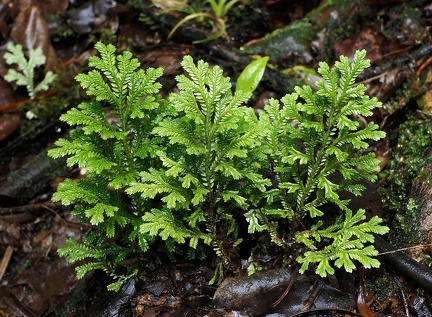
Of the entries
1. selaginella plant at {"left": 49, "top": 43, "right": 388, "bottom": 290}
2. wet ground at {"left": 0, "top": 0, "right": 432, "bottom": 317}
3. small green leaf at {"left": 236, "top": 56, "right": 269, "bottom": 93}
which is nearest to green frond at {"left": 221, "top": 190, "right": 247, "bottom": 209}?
selaginella plant at {"left": 49, "top": 43, "right": 388, "bottom": 290}

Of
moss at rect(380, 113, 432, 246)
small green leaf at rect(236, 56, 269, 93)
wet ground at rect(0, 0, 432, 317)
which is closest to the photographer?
wet ground at rect(0, 0, 432, 317)

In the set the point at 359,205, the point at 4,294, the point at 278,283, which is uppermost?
the point at 359,205

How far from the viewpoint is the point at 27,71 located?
4.53 meters

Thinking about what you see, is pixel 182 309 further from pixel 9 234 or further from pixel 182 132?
pixel 9 234

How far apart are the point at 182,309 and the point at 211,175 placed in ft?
2.59

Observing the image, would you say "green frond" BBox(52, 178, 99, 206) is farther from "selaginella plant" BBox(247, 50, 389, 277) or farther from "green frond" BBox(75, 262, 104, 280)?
"selaginella plant" BBox(247, 50, 389, 277)

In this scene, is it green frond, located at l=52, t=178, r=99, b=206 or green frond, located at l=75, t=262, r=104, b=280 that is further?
green frond, located at l=75, t=262, r=104, b=280

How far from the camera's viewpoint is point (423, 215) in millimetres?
2631

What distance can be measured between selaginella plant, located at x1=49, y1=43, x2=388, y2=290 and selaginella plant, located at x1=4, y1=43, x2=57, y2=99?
2.53m

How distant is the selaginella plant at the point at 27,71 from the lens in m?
4.54

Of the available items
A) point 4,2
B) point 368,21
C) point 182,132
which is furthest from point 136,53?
point 182,132

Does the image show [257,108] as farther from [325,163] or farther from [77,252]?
[77,252]

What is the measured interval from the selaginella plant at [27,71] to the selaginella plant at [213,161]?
2528 mm

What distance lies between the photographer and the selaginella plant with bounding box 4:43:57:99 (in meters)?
4.54
